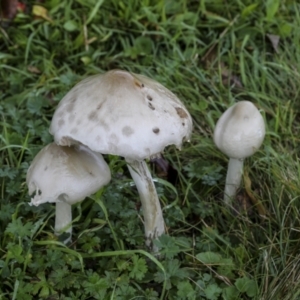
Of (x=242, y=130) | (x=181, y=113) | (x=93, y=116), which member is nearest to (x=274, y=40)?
(x=242, y=130)

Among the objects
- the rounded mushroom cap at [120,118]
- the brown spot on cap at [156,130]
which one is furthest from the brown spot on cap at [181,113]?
the brown spot on cap at [156,130]

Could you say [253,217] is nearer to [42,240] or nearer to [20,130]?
[42,240]

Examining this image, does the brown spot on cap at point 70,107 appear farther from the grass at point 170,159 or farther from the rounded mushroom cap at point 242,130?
the rounded mushroom cap at point 242,130

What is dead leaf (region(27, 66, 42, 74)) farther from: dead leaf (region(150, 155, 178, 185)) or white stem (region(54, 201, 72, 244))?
white stem (region(54, 201, 72, 244))

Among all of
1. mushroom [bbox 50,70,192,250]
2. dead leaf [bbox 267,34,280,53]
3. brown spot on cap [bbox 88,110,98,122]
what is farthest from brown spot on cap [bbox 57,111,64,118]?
dead leaf [bbox 267,34,280,53]

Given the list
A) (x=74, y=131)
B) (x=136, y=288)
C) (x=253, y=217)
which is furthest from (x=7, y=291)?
(x=253, y=217)

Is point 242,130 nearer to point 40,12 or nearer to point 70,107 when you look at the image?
point 70,107

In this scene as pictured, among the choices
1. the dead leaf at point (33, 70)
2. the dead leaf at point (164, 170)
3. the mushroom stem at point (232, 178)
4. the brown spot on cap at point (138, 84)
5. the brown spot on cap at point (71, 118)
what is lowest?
the dead leaf at point (164, 170)
